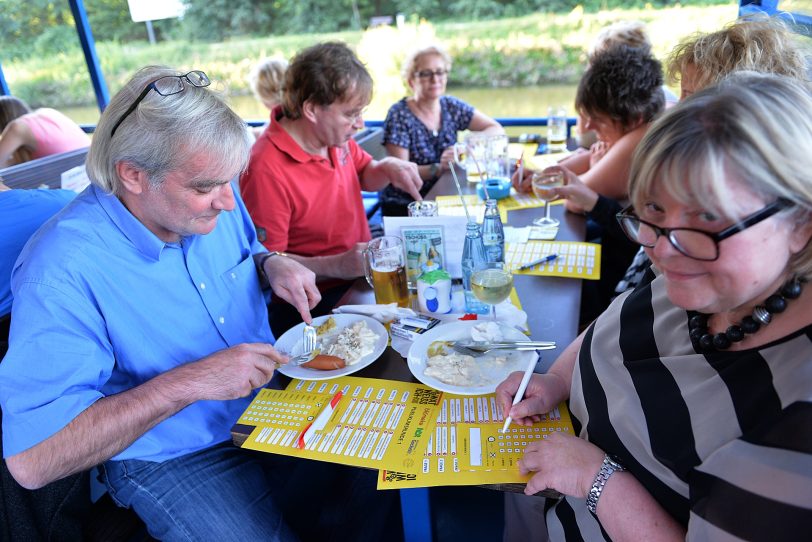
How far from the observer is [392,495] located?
1931 millimetres

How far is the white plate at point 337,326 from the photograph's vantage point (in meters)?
1.30

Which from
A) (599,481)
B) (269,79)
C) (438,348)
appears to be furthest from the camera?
(269,79)

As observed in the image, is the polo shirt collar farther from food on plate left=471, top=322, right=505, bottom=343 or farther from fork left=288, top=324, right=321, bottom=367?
food on plate left=471, top=322, right=505, bottom=343

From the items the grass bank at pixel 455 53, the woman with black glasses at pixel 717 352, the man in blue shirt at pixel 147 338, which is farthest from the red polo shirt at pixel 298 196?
the grass bank at pixel 455 53

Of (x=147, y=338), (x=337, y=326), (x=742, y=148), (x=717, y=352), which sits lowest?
(x=337, y=326)

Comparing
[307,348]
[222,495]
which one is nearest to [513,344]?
[307,348]

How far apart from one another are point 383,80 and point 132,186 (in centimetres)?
723

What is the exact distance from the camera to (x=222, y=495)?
4.45ft

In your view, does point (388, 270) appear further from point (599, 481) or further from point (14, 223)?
point (14, 223)

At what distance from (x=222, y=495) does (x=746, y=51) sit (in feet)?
6.41

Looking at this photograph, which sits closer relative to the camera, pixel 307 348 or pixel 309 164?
pixel 307 348

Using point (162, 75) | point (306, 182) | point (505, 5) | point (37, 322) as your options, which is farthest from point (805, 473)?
point (505, 5)

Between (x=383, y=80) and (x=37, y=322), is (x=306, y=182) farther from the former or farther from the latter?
(x=383, y=80)

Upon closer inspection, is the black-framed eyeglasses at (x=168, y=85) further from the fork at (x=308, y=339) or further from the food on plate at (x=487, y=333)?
the food on plate at (x=487, y=333)
